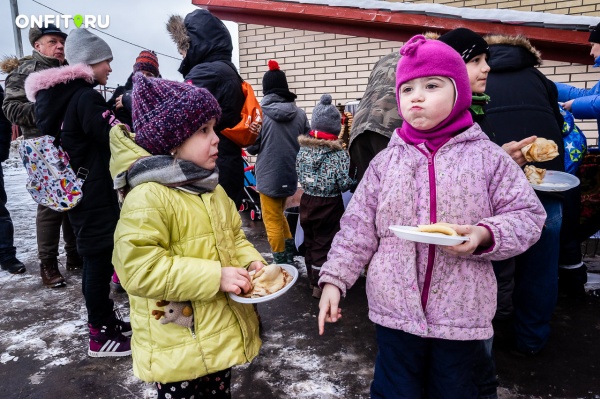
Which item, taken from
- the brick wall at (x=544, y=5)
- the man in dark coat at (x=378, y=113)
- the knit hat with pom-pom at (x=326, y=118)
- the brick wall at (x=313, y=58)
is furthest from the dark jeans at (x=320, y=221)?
the brick wall at (x=544, y=5)

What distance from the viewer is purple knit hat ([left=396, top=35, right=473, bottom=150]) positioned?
162 cm

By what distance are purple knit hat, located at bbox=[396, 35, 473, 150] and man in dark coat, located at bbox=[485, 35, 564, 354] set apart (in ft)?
3.88

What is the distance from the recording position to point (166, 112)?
5.91 ft

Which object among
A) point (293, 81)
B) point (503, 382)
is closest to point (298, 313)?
point (503, 382)

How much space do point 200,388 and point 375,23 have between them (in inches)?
225

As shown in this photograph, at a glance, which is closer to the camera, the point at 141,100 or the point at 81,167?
the point at 141,100

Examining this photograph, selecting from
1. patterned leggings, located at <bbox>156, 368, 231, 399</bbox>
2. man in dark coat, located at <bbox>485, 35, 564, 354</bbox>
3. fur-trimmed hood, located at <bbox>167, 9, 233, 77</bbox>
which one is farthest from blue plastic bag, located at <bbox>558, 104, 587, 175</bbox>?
patterned leggings, located at <bbox>156, 368, 231, 399</bbox>

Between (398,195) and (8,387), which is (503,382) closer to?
(398,195)

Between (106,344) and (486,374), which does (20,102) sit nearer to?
(106,344)

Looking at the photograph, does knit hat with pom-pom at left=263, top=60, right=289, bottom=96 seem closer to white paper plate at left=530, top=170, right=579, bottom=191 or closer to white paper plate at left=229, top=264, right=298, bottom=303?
white paper plate at left=530, top=170, right=579, bottom=191

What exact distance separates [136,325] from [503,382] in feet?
7.13

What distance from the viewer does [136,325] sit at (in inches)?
73.4

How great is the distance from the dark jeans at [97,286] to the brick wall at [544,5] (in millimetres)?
6323

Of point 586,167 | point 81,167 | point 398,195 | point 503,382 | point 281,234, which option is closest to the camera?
point 398,195
